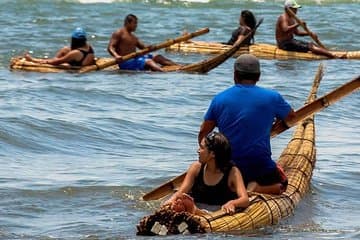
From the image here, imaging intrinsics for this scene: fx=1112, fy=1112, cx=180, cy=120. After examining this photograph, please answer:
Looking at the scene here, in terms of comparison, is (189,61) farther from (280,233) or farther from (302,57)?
(280,233)

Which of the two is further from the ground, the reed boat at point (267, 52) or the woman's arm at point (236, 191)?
the woman's arm at point (236, 191)

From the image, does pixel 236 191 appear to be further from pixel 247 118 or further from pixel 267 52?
pixel 267 52

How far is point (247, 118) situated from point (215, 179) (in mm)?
542

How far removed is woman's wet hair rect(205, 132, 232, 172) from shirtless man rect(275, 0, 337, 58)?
40.8 ft

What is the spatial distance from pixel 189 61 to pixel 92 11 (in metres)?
12.1

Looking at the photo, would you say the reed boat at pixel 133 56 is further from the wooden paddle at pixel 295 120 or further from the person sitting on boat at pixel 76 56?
the wooden paddle at pixel 295 120

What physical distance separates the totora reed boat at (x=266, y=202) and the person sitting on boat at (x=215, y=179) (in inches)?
4.9

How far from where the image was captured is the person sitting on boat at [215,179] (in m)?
7.30

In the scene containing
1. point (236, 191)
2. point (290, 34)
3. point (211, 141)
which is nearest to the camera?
point (211, 141)

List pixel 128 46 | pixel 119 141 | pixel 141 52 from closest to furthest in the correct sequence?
pixel 119 141 → pixel 141 52 → pixel 128 46

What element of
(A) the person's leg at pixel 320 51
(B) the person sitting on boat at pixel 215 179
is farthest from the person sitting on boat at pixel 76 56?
(B) the person sitting on boat at pixel 215 179

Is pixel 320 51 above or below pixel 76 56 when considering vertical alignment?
below

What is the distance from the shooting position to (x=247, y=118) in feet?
25.4

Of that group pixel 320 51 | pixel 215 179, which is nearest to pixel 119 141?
pixel 215 179
